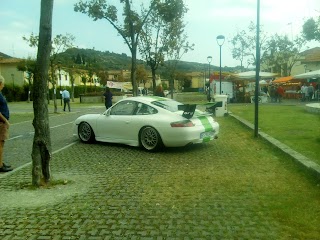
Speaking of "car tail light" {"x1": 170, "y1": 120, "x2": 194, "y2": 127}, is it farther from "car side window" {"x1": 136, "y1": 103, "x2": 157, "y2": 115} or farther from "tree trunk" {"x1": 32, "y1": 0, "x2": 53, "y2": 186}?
"tree trunk" {"x1": 32, "y1": 0, "x2": 53, "y2": 186}

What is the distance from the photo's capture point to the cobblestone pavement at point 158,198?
13.6ft

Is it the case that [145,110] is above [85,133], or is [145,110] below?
above

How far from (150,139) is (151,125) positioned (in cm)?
37

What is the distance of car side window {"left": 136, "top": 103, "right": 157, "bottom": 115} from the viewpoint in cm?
947

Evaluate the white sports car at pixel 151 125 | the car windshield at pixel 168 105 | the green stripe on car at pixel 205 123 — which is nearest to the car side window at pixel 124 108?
the white sports car at pixel 151 125

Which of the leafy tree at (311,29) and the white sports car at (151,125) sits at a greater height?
the leafy tree at (311,29)

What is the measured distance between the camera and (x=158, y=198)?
5.32 m

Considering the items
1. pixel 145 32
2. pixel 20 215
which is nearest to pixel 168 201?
pixel 20 215

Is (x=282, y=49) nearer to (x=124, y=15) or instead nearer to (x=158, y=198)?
(x=124, y=15)

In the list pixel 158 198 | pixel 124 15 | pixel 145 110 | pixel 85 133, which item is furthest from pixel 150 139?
pixel 124 15

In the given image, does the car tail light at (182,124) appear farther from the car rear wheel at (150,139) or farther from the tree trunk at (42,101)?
the tree trunk at (42,101)

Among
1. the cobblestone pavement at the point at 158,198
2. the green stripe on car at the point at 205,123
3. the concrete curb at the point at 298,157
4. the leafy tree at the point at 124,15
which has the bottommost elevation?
the cobblestone pavement at the point at 158,198

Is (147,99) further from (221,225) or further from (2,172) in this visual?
(221,225)

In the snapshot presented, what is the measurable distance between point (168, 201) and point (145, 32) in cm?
2720
